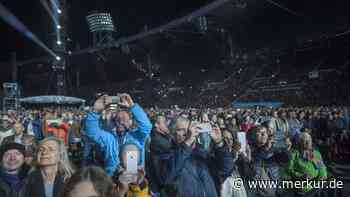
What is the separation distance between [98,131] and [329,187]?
223cm

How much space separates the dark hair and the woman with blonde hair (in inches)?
31.5

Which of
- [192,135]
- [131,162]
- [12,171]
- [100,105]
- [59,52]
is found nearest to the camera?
[12,171]

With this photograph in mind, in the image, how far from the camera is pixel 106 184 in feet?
4.27

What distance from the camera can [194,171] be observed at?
8.79 ft

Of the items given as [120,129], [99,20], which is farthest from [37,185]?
[99,20]

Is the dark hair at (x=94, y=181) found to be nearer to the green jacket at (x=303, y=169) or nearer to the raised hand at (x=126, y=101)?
the raised hand at (x=126, y=101)

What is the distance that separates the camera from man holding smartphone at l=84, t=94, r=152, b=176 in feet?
8.97

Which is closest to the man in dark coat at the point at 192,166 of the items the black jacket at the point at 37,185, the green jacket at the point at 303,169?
the green jacket at the point at 303,169

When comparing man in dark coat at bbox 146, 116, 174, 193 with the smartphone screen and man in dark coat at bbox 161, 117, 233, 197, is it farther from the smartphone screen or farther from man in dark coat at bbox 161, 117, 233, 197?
the smartphone screen

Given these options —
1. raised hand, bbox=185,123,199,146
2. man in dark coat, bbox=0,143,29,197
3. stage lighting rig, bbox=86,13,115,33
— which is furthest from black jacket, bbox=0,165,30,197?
stage lighting rig, bbox=86,13,115,33

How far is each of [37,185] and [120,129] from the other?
998 millimetres

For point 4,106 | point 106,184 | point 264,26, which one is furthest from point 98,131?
point 264,26

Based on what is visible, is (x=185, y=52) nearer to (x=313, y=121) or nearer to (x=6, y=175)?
(x=313, y=121)

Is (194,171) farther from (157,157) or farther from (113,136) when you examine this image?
(113,136)
